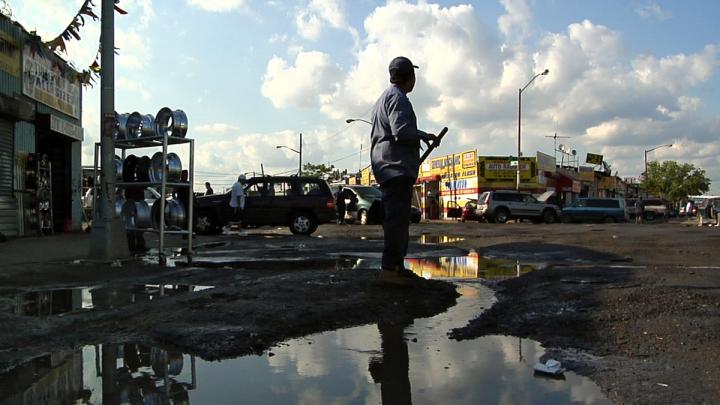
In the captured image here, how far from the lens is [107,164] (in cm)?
863

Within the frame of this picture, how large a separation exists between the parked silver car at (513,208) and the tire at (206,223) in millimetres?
19394

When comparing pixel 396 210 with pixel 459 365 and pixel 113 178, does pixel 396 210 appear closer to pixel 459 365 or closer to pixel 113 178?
pixel 459 365

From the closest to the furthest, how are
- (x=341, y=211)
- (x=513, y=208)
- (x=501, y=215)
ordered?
(x=341, y=211)
(x=501, y=215)
(x=513, y=208)

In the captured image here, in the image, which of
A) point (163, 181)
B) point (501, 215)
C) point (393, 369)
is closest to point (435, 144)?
point (393, 369)

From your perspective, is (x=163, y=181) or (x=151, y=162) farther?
(x=151, y=162)

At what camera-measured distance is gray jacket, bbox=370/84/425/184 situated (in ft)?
16.8

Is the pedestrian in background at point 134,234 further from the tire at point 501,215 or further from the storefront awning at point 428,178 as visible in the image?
the storefront awning at point 428,178

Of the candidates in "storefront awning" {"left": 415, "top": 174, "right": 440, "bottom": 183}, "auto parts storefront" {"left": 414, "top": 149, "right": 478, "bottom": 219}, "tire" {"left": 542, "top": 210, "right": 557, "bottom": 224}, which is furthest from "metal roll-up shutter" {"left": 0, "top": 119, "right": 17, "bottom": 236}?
"storefront awning" {"left": 415, "top": 174, "right": 440, "bottom": 183}

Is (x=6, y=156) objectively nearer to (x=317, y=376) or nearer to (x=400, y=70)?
(x=400, y=70)

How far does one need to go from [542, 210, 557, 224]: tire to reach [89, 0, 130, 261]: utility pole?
2925 cm

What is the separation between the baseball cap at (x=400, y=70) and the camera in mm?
5406

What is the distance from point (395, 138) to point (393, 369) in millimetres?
2502

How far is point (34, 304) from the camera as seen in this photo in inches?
197

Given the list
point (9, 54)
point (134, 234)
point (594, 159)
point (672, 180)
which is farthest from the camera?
point (672, 180)
